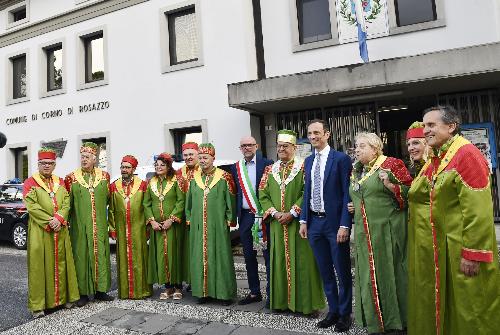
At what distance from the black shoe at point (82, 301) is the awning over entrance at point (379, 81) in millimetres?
5543

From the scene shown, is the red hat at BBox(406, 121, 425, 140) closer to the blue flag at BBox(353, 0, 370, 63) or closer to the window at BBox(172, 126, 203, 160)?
the blue flag at BBox(353, 0, 370, 63)

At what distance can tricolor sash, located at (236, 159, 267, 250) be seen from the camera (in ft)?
16.1

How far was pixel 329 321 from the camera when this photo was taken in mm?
4156

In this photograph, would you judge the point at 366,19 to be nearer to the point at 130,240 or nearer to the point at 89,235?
the point at 130,240

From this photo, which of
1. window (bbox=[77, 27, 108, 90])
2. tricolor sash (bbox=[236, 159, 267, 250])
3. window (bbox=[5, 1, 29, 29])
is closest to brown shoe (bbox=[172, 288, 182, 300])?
tricolor sash (bbox=[236, 159, 267, 250])

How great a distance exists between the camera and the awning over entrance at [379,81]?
7895 millimetres

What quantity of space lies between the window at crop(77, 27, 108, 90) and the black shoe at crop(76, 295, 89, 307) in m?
9.05

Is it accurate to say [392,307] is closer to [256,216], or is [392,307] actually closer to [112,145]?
[256,216]

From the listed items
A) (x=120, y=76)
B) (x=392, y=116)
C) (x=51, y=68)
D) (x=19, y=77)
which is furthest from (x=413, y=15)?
(x=19, y=77)

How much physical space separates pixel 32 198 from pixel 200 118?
22.0 feet

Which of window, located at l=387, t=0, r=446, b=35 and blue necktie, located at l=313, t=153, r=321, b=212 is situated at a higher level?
window, located at l=387, t=0, r=446, b=35

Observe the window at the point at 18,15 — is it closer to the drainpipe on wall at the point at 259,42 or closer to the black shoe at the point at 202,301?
the drainpipe on wall at the point at 259,42

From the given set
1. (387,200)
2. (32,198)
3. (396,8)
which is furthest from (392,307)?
(396,8)

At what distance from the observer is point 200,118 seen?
11469mm
